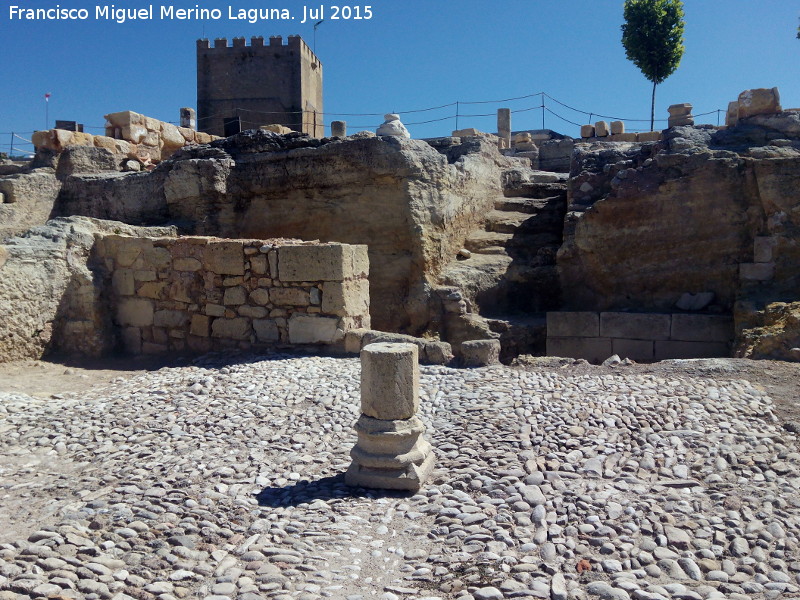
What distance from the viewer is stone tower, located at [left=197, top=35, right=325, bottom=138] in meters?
30.1

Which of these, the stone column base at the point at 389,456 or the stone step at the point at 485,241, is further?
the stone step at the point at 485,241

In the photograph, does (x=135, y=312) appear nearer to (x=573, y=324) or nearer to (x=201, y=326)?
(x=201, y=326)

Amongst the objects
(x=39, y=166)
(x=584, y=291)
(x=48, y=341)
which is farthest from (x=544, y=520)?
(x=39, y=166)

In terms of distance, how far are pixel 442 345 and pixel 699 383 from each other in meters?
2.58

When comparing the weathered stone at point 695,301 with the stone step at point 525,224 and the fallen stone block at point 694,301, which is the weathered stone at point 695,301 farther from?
the stone step at point 525,224

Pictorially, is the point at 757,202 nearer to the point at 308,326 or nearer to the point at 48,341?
the point at 308,326

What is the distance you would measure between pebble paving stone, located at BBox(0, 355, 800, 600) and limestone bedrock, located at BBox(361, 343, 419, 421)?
52 cm

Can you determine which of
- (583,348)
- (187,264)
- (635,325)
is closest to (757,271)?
(635,325)

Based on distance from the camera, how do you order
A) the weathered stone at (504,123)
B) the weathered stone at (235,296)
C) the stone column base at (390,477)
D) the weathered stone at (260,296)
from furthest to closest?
the weathered stone at (504,123) → the weathered stone at (235,296) → the weathered stone at (260,296) → the stone column base at (390,477)

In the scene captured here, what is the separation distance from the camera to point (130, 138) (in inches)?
581

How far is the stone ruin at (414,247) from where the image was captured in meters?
7.60

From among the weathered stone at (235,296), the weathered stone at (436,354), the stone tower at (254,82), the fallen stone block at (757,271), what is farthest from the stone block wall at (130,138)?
the stone tower at (254,82)

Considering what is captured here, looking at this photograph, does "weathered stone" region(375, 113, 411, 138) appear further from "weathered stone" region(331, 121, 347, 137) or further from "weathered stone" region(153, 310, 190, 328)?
"weathered stone" region(331, 121, 347, 137)

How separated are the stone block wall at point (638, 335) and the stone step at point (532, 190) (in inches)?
150
